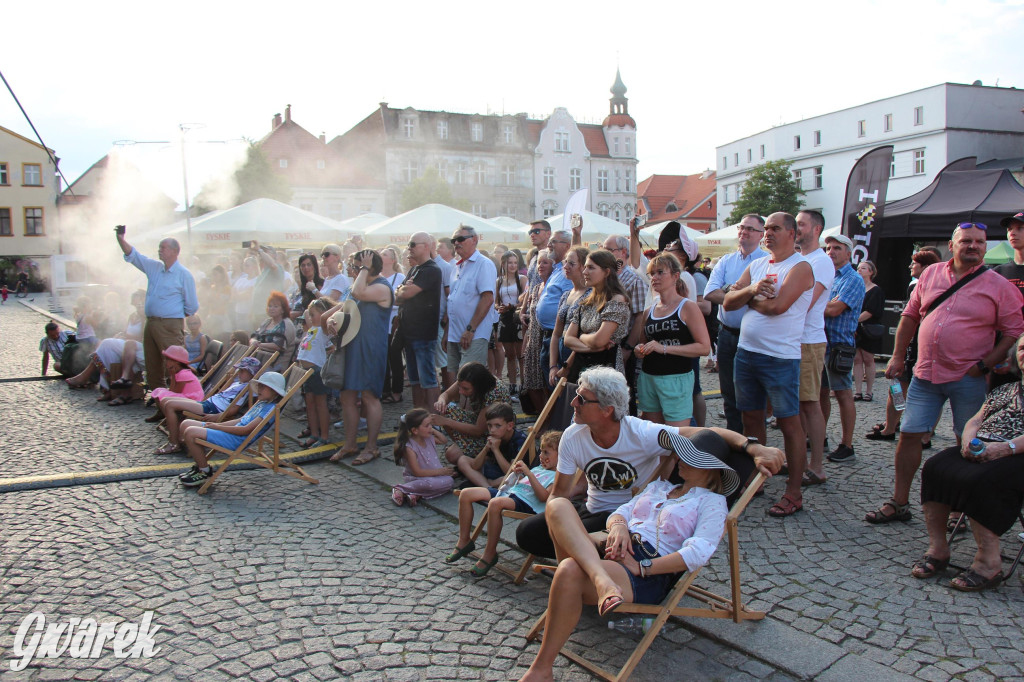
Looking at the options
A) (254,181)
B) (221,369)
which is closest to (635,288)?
(221,369)

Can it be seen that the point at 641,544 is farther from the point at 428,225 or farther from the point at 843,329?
the point at 428,225

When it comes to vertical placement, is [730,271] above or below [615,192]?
below

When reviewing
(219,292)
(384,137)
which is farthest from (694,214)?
(219,292)

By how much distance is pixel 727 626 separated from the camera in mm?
3393

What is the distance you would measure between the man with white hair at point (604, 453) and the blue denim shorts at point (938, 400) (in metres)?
1.70

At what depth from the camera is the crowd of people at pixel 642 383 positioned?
3.36 metres

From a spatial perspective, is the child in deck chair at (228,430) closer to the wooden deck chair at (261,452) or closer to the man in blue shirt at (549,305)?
the wooden deck chair at (261,452)

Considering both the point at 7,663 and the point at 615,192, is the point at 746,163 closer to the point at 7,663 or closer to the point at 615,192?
the point at 615,192

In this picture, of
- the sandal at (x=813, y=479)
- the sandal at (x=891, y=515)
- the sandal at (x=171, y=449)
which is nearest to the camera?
the sandal at (x=891, y=515)

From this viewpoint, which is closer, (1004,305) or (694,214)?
(1004,305)

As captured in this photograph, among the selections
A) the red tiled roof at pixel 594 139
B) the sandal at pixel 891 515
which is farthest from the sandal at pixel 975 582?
the red tiled roof at pixel 594 139

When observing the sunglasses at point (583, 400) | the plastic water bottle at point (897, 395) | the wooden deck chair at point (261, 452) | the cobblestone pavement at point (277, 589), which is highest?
the sunglasses at point (583, 400)

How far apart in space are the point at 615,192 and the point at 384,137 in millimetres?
23367

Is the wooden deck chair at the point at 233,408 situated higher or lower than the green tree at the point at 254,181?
lower
